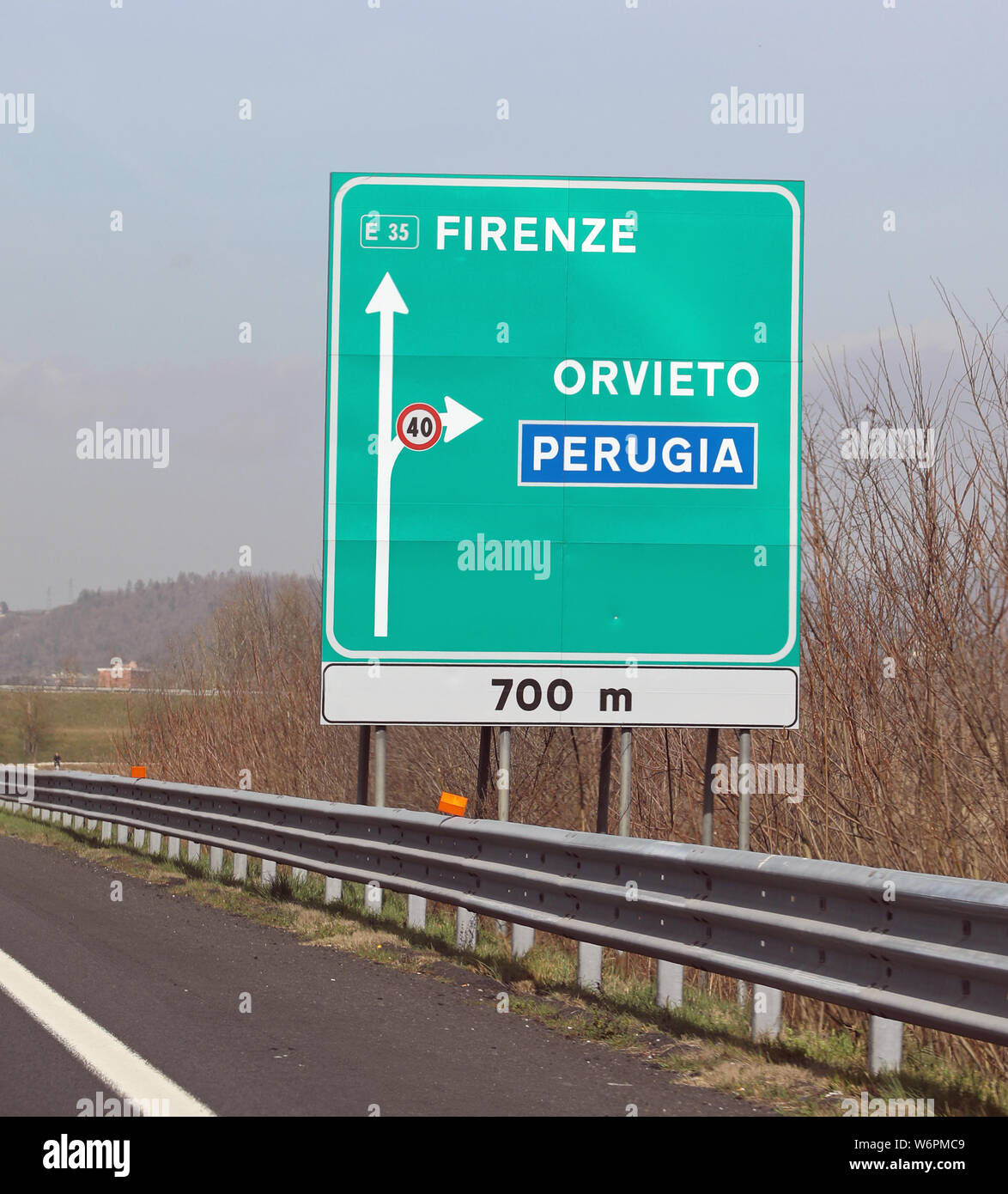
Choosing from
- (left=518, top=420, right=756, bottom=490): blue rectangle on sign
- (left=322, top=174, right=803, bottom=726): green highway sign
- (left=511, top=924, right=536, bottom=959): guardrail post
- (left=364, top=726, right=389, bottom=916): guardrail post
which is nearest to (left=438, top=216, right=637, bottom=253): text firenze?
(left=322, top=174, right=803, bottom=726): green highway sign

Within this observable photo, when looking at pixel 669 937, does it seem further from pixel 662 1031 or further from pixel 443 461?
pixel 443 461

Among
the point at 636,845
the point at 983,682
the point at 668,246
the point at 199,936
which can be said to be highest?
the point at 668,246

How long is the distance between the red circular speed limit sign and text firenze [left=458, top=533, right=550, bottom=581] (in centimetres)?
85

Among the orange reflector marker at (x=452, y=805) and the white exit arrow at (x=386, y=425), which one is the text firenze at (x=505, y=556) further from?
the orange reflector marker at (x=452, y=805)

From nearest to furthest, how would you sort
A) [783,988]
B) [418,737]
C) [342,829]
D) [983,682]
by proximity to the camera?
[783,988] → [983,682] → [342,829] → [418,737]

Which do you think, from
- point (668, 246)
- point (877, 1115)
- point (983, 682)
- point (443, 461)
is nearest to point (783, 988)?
point (877, 1115)

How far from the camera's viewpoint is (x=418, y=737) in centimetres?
2541

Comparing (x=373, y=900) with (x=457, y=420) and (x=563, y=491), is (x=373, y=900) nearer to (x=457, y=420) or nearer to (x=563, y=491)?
(x=563, y=491)

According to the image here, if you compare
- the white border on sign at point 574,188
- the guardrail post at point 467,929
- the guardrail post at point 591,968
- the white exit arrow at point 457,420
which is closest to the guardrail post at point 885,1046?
the guardrail post at point 591,968

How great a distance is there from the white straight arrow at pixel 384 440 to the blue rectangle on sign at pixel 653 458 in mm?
1055

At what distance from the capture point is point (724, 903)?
7.16 meters

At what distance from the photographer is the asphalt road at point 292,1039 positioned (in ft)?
19.6

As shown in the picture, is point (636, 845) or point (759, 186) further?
point (759, 186)

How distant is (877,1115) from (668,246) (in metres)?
8.09
